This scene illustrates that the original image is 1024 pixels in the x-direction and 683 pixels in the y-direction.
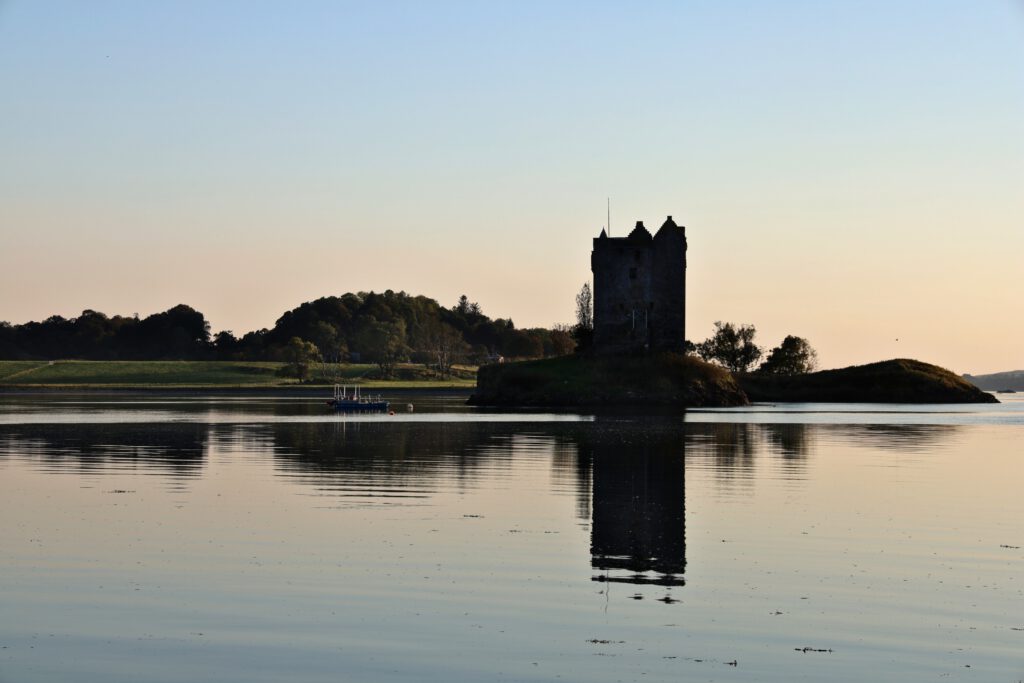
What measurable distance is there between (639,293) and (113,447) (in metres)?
97.9

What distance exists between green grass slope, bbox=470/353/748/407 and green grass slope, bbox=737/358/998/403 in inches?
1116

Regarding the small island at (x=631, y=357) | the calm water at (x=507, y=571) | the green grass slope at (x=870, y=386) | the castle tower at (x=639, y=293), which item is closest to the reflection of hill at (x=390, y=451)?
the calm water at (x=507, y=571)

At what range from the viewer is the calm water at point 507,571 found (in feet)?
56.3

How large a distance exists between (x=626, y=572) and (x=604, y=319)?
416ft

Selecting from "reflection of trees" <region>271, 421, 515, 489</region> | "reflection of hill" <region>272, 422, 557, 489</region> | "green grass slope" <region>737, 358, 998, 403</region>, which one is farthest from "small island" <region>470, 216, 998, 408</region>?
"reflection of trees" <region>271, 421, 515, 489</region>

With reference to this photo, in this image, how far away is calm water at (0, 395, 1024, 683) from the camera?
1716 centimetres

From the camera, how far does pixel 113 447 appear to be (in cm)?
5738

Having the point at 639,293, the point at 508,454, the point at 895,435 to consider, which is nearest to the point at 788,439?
the point at 895,435

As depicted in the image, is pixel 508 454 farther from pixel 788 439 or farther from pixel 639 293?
pixel 639 293

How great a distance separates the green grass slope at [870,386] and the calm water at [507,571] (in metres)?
129

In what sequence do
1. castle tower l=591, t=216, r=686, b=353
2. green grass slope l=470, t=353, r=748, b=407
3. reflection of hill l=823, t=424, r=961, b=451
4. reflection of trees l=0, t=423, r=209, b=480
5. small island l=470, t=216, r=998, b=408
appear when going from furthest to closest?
castle tower l=591, t=216, r=686, b=353 → small island l=470, t=216, r=998, b=408 → green grass slope l=470, t=353, r=748, b=407 → reflection of hill l=823, t=424, r=961, b=451 → reflection of trees l=0, t=423, r=209, b=480

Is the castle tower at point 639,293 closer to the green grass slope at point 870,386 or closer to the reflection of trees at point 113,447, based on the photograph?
the green grass slope at point 870,386

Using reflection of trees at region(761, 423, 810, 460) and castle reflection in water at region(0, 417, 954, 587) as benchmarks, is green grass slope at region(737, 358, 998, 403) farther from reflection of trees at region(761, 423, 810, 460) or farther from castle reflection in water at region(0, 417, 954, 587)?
castle reflection in water at region(0, 417, 954, 587)

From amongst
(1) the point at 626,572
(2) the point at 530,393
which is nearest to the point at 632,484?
(1) the point at 626,572
